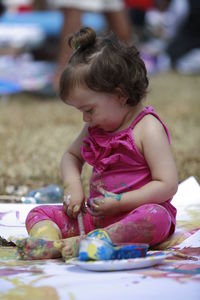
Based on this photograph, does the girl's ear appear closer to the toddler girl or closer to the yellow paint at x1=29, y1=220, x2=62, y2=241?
the toddler girl

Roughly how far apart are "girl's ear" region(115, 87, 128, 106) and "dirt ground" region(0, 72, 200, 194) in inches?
7.1

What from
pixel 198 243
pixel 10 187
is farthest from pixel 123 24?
pixel 198 243

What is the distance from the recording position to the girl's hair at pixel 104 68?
5.85 ft

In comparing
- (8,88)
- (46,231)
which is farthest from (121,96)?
(8,88)

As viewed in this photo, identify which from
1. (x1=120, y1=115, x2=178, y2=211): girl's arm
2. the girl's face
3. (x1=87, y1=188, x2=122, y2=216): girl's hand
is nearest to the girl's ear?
the girl's face

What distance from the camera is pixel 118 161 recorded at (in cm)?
188

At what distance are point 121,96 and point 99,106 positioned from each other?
73 millimetres

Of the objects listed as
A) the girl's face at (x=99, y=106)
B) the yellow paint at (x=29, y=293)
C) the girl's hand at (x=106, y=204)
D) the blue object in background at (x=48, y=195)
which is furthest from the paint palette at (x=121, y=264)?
the blue object in background at (x=48, y=195)

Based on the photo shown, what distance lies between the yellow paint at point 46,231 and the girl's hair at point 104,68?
357 millimetres

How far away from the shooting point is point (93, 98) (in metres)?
1.80

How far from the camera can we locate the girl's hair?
1.78 meters

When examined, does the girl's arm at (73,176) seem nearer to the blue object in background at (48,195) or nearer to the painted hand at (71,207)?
the painted hand at (71,207)

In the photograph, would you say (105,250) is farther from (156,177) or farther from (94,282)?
(156,177)

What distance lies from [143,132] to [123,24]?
12.1ft
